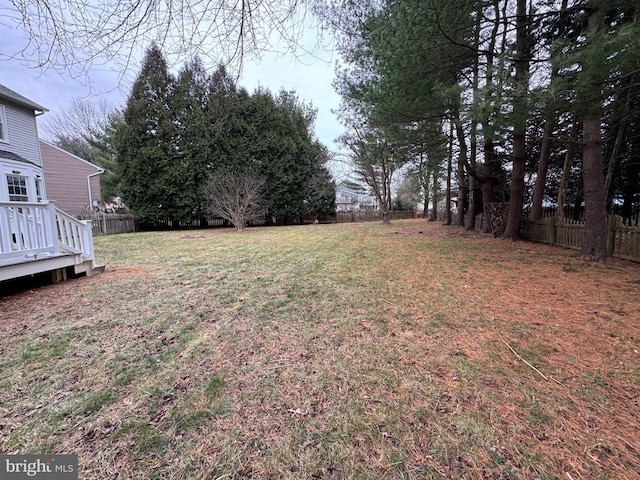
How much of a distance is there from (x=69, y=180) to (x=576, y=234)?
22982 mm

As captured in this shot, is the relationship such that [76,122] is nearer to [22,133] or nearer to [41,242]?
[22,133]

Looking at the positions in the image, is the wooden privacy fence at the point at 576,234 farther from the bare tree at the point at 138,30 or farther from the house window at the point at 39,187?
the house window at the point at 39,187

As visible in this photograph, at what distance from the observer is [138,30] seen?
1.74 m

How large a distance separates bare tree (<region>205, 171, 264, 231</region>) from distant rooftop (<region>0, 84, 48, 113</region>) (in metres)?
7.03

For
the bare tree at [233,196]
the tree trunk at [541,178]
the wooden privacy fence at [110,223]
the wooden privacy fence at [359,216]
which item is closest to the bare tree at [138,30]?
the tree trunk at [541,178]

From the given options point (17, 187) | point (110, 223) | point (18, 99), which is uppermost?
point (18, 99)

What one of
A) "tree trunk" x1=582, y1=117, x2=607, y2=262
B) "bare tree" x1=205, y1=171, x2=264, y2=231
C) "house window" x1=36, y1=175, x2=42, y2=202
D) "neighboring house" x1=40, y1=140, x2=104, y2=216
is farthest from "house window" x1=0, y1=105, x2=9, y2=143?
"tree trunk" x1=582, y1=117, x2=607, y2=262

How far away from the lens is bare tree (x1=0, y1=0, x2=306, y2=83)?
1589 millimetres

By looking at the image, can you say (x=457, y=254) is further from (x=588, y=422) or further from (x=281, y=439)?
(x=281, y=439)

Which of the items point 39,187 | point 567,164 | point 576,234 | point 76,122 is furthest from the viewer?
point 76,122

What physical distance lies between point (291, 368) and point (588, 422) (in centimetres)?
180

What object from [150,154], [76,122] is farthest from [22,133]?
[76,122]

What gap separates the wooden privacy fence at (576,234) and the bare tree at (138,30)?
6.92 metres

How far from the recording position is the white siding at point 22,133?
8.92 meters
